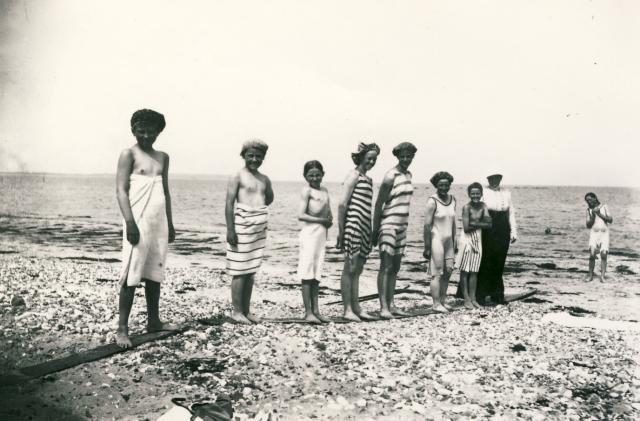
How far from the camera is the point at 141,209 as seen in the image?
3957 mm

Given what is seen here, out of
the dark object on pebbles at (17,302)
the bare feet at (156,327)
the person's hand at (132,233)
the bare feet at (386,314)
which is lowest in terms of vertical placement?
the bare feet at (386,314)

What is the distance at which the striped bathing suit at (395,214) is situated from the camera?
5.39m

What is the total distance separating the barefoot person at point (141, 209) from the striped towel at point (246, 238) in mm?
792

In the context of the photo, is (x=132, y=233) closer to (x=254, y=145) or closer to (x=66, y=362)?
(x=66, y=362)

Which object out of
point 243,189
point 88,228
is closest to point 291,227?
point 88,228

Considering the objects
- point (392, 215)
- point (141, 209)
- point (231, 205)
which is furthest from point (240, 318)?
point (392, 215)

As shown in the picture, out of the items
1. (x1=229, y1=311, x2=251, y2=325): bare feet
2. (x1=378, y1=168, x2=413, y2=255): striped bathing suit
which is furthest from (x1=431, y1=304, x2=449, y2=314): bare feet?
(x1=229, y1=311, x2=251, y2=325): bare feet

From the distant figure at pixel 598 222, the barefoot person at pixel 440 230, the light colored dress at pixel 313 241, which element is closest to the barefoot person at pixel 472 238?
the barefoot person at pixel 440 230

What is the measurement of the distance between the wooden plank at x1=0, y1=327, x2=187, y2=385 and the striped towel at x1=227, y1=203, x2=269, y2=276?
1.01 m

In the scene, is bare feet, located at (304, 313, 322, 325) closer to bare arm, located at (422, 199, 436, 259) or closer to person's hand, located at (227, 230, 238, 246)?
person's hand, located at (227, 230, 238, 246)

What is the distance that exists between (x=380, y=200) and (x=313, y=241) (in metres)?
0.97

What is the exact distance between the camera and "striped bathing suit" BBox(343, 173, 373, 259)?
5.12 meters

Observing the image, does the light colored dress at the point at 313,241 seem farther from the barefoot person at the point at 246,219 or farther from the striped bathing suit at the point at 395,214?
the striped bathing suit at the point at 395,214

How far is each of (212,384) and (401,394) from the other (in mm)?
1225
